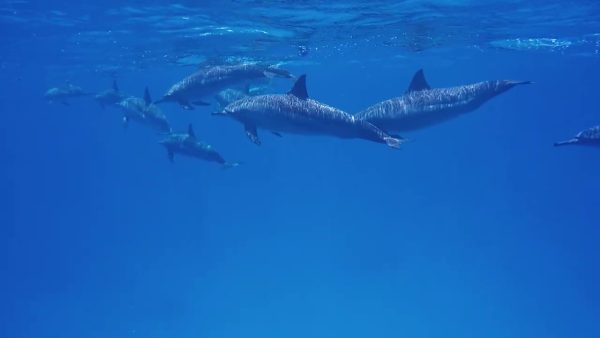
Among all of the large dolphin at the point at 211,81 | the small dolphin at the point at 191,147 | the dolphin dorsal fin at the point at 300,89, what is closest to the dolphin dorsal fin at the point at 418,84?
the dolphin dorsal fin at the point at 300,89

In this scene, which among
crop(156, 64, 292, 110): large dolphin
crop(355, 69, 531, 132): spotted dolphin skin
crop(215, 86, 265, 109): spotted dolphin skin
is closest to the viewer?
crop(355, 69, 531, 132): spotted dolphin skin

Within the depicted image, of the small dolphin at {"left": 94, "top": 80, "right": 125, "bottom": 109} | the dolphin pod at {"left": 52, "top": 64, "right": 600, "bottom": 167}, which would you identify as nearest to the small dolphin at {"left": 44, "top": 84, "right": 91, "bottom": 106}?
the small dolphin at {"left": 94, "top": 80, "right": 125, "bottom": 109}

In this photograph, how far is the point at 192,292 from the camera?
1437 inches

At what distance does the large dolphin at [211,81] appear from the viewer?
13.9m

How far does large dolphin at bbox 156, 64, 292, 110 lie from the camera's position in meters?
13.9

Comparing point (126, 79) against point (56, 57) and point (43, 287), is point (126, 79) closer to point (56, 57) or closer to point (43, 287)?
point (56, 57)

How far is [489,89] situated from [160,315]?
29.5m

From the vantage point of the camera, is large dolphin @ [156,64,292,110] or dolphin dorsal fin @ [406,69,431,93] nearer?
dolphin dorsal fin @ [406,69,431,93]

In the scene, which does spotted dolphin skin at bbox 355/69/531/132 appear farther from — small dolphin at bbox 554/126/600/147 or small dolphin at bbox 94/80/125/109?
small dolphin at bbox 94/80/125/109

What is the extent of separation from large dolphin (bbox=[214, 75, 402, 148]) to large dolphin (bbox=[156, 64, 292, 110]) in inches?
146

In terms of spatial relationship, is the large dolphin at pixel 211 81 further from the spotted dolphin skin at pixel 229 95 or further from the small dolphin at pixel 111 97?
the small dolphin at pixel 111 97

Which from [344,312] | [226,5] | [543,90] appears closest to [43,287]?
Answer: [344,312]

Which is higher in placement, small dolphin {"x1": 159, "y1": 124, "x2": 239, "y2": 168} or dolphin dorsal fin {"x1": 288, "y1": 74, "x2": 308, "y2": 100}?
dolphin dorsal fin {"x1": 288, "y1": 74, "x2": 308, "y2": 100}

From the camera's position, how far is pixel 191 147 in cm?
1622
